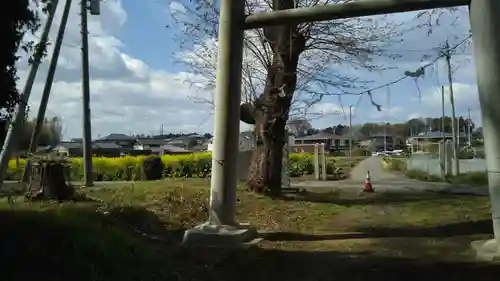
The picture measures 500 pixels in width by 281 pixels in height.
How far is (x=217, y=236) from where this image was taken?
12242mm

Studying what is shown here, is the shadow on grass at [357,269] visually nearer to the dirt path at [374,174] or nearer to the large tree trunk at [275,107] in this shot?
the large tree trunk at [275,107]

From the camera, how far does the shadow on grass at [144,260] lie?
764cm

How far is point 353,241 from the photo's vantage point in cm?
1264

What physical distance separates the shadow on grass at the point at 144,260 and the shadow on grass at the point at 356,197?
6.92m

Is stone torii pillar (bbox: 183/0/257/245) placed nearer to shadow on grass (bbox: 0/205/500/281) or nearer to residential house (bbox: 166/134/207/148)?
shadow on grass (bbox: 0/205/500/281)

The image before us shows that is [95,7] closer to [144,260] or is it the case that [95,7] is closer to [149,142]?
[144,260]

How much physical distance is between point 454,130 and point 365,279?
30.7m

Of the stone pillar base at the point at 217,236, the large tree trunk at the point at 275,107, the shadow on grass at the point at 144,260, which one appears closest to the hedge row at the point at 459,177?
the large tree trunk at the point at 275,107

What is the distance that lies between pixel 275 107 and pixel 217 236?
6578 mm

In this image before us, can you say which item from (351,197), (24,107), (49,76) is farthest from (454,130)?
(24,107)

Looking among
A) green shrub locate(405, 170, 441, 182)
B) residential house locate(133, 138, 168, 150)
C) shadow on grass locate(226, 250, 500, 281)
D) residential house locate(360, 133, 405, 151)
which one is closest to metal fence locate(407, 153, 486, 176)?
green shrub locate(405, 170, 441, 182)

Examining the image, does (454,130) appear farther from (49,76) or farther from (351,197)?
(49,76)

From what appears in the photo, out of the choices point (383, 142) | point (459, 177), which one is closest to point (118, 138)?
point (383, 142)

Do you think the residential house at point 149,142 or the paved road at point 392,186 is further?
the residential house at point 149,142
